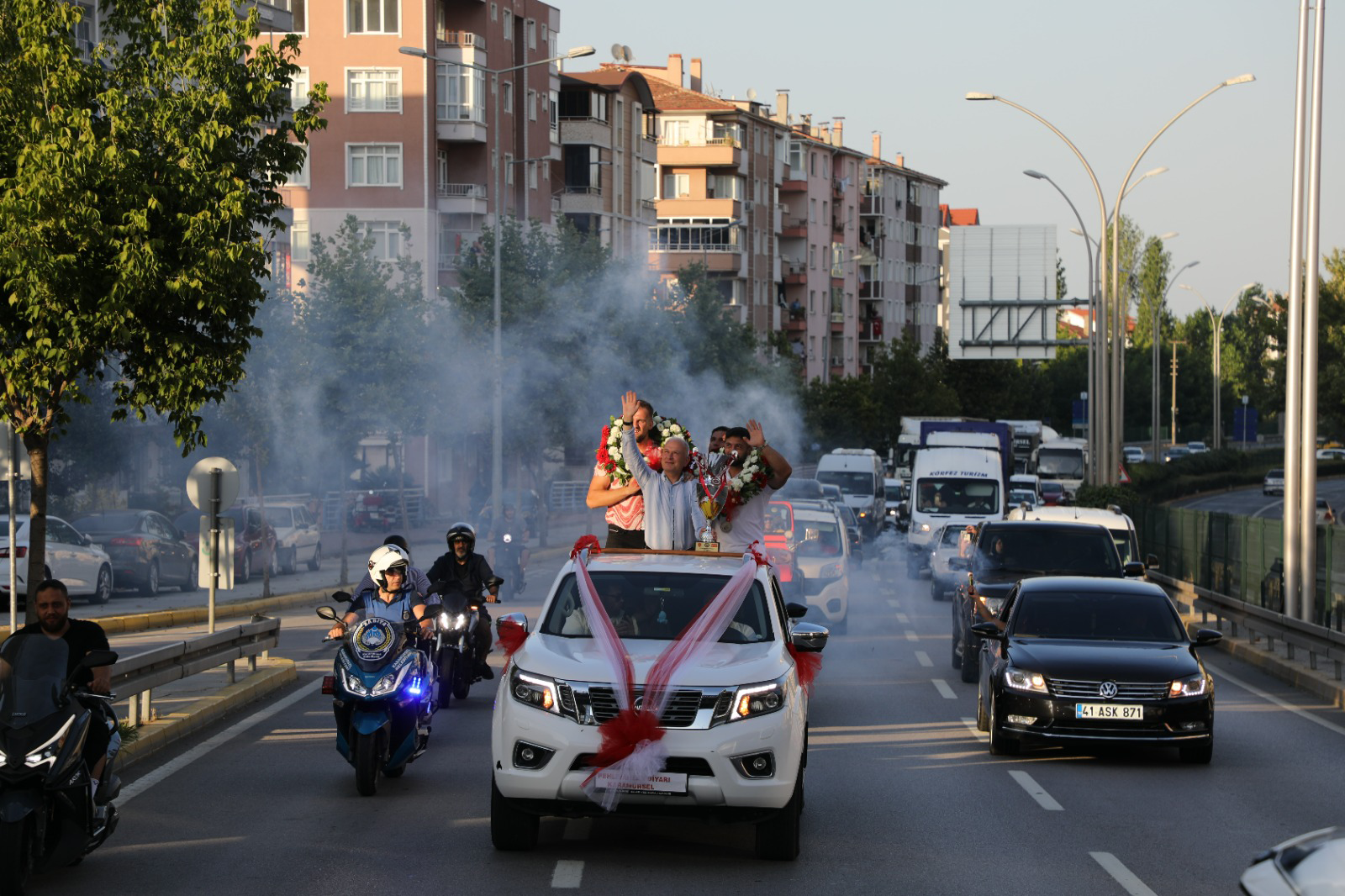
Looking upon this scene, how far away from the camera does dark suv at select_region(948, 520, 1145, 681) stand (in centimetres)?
1903

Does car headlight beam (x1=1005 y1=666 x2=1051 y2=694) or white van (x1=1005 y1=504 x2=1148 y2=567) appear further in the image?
white van (x1=1005 y1=504 x2=1148 y2=567)

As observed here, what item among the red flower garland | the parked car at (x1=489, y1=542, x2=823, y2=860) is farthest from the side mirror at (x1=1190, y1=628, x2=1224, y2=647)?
the parked car at (x1=489, y1=542, x2=823, y2=860)

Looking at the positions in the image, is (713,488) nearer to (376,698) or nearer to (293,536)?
(376,698)

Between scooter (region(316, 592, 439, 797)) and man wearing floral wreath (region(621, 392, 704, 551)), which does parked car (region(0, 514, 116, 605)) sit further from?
scooter (region(316, 592, 439, 797))

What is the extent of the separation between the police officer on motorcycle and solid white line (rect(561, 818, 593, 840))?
5.60 meters

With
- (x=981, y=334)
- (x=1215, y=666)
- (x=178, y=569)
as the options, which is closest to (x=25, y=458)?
(x=1215, y=666)

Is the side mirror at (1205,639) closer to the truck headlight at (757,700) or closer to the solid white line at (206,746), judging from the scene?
the truck headlight at (757,700)

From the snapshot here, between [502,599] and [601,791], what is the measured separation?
2121 cm

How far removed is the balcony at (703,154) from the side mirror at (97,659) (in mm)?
88146

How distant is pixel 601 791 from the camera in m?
8.80

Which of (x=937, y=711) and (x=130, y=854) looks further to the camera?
(x=937, y=711)

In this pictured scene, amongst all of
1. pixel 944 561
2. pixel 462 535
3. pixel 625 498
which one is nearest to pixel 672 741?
pixel 625 498

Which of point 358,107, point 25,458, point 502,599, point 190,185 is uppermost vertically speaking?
point 358,107

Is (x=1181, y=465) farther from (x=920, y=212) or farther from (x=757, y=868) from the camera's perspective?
(x=757, y=868)
